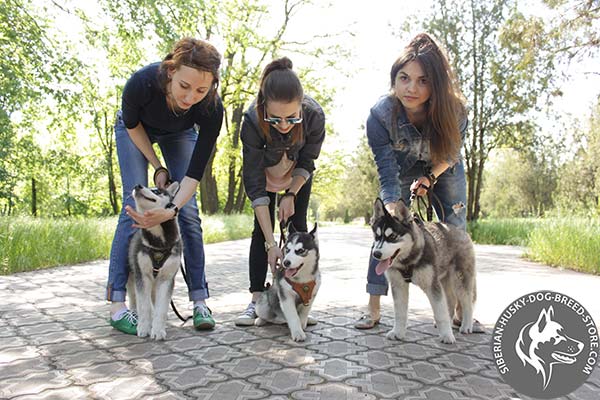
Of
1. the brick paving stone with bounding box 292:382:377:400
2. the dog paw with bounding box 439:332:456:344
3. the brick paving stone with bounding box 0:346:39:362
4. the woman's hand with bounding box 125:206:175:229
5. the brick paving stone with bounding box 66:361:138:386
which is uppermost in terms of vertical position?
the woman's hand with bounding box 125:206:175:229

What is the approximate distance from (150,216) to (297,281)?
131 centimetres

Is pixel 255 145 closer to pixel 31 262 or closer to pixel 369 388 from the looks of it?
pixel 369 388

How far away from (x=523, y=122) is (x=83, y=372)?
21.5 meters

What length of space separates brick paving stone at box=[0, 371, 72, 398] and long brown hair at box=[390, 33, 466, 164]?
327 cm

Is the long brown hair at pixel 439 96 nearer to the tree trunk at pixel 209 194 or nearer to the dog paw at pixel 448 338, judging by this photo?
Result: the dog paw at pixel 448 338

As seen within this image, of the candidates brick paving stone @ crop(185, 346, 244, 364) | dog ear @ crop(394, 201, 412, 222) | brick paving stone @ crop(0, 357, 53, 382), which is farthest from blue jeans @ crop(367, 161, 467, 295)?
brick paving stone @ crop(0, 357, 53, 382)

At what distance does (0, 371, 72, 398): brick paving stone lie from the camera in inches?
97.1

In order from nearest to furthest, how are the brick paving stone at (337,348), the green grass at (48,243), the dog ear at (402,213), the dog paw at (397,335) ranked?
1. the brick paving stone at (337,348)
2. the dog ear at (402,213)
3. the dog paw at (397,335)
4. the green grass at (48,243)

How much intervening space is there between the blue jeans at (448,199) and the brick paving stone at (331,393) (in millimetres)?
1594

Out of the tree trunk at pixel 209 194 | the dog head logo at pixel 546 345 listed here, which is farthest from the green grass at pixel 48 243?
the tree trunk at pixel 209 194

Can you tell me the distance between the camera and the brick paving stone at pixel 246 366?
9.23 feet

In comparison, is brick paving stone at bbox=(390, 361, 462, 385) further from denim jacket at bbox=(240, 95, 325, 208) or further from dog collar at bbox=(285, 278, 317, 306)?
denim jacket at bbox=(240, 95, 325, 208)

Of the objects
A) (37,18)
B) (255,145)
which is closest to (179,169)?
(255,145)

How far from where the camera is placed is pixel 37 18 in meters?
12.4
